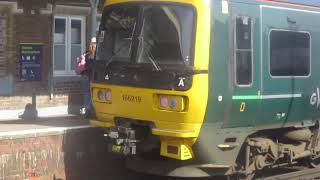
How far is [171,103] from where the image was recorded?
8500 millimetres

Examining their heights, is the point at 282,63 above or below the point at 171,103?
above

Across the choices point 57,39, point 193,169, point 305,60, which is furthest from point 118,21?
point 57,39

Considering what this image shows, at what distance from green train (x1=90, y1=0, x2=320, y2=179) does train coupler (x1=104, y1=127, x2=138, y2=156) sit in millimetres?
15

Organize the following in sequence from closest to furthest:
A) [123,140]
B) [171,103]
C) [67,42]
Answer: [171,103], [123,140], [67,42]

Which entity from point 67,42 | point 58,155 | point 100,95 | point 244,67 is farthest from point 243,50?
point 67,42

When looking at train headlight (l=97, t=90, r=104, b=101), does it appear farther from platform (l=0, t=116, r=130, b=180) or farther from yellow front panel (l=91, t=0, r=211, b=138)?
yellow front panel (l=91, t=0, r=211, b=138)

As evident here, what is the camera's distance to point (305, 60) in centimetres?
1016

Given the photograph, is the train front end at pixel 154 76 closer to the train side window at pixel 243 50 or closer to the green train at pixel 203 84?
the green train at pixel 203 84

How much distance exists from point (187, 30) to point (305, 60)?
8.24 ft

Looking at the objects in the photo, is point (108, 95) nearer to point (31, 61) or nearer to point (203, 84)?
point (203, 84)

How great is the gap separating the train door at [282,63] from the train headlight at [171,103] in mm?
1441

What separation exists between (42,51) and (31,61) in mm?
372

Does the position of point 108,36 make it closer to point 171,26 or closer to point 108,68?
point 108,68

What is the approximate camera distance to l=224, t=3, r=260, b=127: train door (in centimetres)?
888
